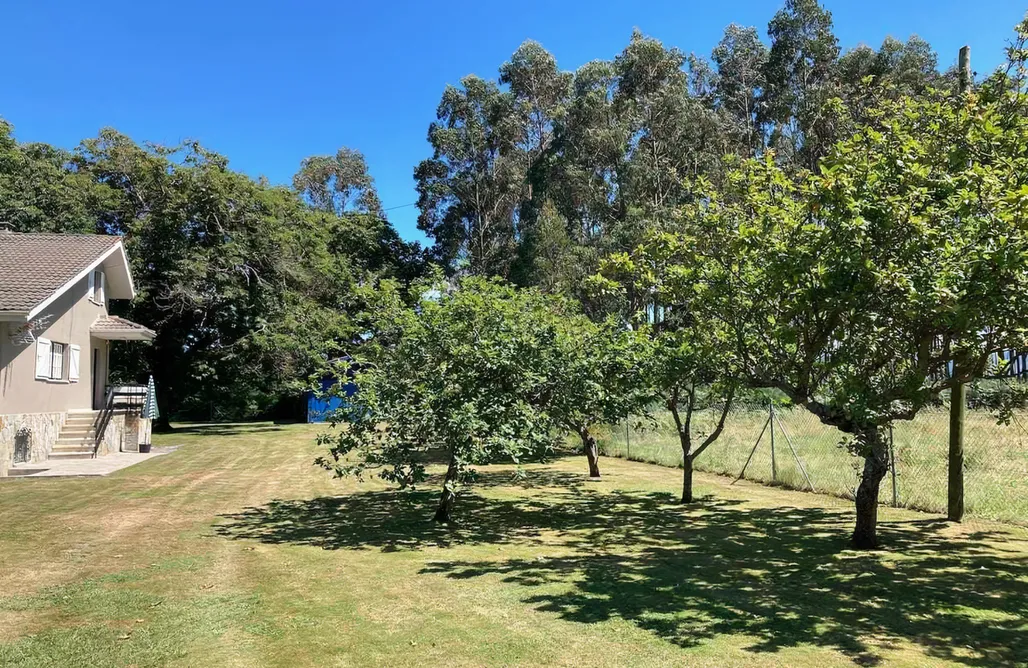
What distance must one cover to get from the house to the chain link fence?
14.2m

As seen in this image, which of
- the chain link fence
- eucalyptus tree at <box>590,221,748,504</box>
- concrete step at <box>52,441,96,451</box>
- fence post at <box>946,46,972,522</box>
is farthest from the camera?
concrete step at <box>52,441,96,451</box>

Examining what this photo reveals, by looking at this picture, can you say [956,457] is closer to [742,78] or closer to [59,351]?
[59,351]

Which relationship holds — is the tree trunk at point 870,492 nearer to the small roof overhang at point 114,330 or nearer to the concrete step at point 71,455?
the concrete step at point 71,455

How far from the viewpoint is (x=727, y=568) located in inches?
279

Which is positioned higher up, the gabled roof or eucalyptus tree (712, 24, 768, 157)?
eucalyptus tree (712, 24, 768, 157)

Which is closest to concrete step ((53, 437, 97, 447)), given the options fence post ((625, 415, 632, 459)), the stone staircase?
the stone staircase

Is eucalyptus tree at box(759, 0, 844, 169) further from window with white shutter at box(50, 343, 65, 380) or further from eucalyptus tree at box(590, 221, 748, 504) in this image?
window with white shutter at box(50, 343, 65, 380)

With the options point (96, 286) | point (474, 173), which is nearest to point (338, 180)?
point (474, 173)

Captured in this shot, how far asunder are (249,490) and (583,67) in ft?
121

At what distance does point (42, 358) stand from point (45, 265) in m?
2.67

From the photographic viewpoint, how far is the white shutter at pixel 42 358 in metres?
17.0

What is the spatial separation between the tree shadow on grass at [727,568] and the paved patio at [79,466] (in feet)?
22.2

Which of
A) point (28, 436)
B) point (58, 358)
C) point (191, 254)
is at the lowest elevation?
point (28, 436)

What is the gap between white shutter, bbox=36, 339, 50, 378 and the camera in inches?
668
